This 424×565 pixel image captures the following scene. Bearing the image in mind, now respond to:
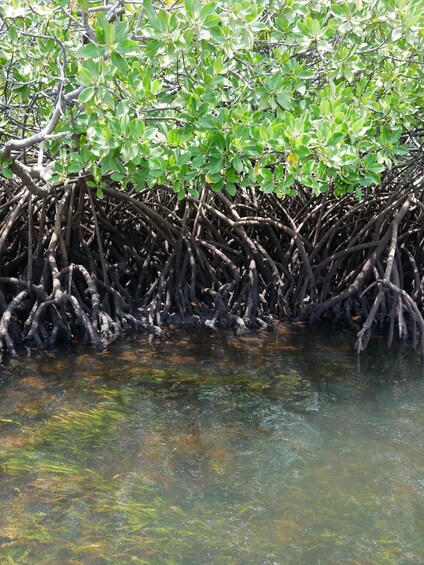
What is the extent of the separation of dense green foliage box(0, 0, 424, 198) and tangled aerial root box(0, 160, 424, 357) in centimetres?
182

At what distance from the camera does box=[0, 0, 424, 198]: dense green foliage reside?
3.50 m

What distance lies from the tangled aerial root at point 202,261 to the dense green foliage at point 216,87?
5.98 ft

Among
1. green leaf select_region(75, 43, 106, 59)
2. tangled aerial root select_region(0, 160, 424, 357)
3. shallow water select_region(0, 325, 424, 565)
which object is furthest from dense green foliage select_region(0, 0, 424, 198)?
tangled aerial root select_region(0, 160, 424, 357)

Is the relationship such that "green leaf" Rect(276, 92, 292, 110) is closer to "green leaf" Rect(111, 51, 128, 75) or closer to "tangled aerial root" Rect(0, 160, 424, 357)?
"green leaf" Rect(111, 51, 128, 75)

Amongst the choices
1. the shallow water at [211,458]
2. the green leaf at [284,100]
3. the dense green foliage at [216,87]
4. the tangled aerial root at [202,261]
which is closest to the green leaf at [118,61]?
the dense green foliage at [216,87]

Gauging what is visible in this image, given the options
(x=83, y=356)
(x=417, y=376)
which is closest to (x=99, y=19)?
(x=83, y=356)

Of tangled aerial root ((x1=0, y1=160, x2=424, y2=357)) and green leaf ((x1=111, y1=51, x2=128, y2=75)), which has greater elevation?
green leaf ((x1=111, y1=51, x2=128, y2=75))

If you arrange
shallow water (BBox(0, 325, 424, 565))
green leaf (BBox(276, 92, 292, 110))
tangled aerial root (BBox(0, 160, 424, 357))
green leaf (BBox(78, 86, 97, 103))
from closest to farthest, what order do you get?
1. shallow water (BBox(0, 325, 424, 565))
2. green leaf (BBox(78, 86, 97, 103))
3. green leaf (BBox(276, 92, 292, 110))
4. tangled aerial root (BBox(0, 160, 424, 357))

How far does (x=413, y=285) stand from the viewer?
23.2 feet

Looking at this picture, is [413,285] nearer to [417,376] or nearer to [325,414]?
[417,376]

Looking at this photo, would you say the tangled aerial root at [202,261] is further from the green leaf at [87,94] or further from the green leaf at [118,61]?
the green leaf at [118,61]

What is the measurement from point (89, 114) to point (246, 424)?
2051 mm

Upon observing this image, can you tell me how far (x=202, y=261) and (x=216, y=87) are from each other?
3.22 metres

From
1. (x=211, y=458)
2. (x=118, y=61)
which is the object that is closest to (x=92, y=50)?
(x=118, y=61)
